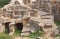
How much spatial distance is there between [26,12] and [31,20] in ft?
5.45

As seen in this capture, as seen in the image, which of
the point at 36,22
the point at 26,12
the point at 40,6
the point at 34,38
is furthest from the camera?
the point at 40,6

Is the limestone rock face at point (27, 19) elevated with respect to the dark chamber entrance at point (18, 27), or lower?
elevated

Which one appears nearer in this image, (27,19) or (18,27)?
(27,19)

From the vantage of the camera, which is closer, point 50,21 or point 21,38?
point 21,38

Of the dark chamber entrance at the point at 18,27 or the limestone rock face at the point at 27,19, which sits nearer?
the limestone rock face at the point at 27,19

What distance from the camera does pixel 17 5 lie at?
2472 cm

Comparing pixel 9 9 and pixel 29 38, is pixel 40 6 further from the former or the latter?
pixel 29 38

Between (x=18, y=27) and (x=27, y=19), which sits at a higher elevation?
(x=27, y=19)

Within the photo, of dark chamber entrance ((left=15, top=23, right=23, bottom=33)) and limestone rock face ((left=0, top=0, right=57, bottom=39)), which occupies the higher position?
limestone rock face ((left=0, top=0, right=57, bottom=39))

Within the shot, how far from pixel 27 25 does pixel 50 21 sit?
5.94ft

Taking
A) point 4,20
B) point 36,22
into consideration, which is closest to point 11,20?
point 4,20

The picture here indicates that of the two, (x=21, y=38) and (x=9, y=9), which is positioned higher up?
(x=9, y=9)

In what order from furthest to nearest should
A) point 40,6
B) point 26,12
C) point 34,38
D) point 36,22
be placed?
1. point 40,6
2. point 26,12
3. point 36,22
4. point 34,38

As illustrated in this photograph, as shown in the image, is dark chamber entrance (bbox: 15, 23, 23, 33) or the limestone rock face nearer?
the limestone rock face
